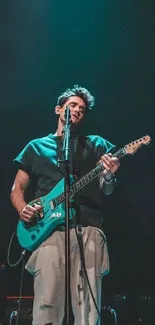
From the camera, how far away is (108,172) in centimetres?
265

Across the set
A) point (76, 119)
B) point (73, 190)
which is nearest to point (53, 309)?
point (73, 190)

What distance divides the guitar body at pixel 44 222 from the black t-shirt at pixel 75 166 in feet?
0.22

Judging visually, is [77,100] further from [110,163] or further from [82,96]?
[110,163]

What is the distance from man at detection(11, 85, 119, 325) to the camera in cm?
242

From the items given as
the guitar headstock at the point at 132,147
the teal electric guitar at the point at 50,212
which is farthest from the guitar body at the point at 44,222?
the guitar headstock at the point at 132,147

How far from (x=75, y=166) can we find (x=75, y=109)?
1.42 ft

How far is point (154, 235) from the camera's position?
693cm

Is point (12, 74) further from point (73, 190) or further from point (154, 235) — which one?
point (154, 235)

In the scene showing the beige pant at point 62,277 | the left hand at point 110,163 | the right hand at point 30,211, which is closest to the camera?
the beige pant at point 62,277

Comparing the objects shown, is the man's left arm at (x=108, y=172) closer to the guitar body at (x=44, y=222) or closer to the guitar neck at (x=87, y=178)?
the guitar neck at (x=87, y=178)

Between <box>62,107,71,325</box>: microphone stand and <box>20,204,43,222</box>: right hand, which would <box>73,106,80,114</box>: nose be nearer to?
<box>62,107,71,325</box>: microphone stand

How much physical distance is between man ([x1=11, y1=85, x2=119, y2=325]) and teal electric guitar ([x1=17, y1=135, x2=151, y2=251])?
3 cm

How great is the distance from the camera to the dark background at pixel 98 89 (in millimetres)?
4609

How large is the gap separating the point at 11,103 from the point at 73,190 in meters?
3.11
